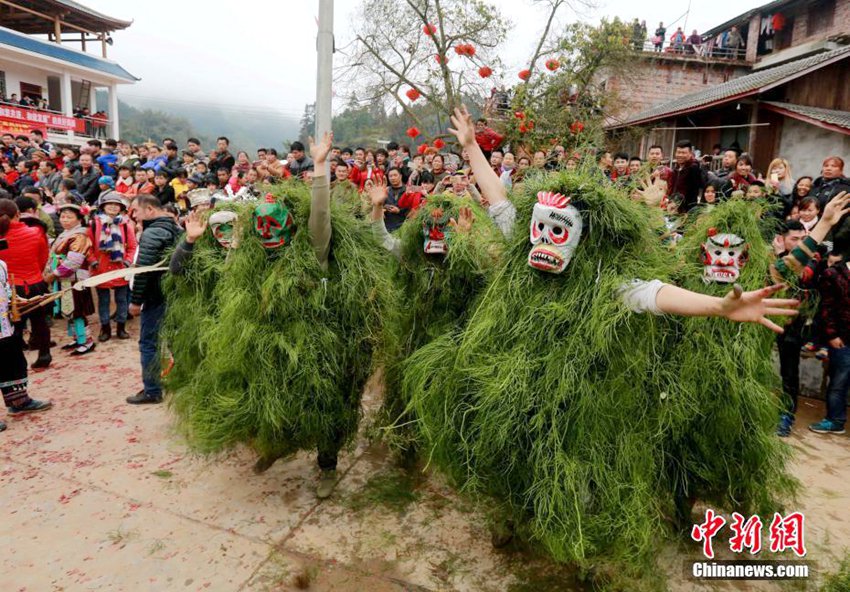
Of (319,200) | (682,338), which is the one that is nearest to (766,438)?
(682,338)

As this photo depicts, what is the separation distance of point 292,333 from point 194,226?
1.34 meters

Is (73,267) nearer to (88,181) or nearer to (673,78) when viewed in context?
(88,181)

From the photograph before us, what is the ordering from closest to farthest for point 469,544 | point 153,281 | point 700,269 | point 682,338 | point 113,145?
point 682,338 → point 469,544 → point 700,269 → point 153,281 → point 113,145

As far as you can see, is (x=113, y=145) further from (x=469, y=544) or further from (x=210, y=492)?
(x=469, y=544)

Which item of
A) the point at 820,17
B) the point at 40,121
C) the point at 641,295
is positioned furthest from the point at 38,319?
the point at 820,17

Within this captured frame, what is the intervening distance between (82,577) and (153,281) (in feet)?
8.22

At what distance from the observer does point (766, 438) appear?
2.75 meters

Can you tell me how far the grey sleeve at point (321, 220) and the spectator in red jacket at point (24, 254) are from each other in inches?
141

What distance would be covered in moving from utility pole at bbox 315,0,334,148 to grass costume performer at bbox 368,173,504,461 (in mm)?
661

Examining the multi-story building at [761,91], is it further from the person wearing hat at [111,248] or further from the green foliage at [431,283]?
the person wearing hat at [111,248]

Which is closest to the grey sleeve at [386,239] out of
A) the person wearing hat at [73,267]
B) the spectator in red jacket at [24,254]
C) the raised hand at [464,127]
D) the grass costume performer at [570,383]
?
the raised hand at [464,127]

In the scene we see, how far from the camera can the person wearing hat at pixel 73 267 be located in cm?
563

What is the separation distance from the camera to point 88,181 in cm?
919

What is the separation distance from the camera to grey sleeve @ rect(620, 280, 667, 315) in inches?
87.1
